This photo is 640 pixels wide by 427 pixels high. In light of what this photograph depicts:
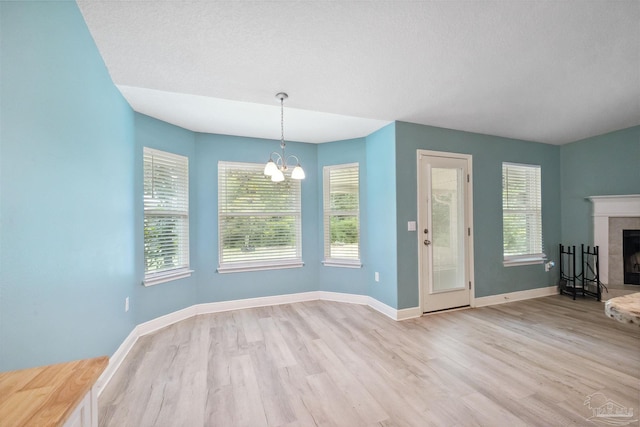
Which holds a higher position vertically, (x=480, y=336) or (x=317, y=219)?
(x=317, y=219)

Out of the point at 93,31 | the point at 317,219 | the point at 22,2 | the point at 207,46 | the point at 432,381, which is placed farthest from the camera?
the point at 317,219

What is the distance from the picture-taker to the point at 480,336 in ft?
9.06

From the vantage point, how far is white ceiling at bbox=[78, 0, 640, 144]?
162 centimetres

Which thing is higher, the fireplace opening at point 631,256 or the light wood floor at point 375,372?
the fireplace opening at point 631,256

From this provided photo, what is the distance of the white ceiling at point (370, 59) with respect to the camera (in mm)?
1617

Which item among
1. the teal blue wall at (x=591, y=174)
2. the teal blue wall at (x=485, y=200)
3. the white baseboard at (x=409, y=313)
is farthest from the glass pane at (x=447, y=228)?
the teal blue wall at (x=591, y=174)

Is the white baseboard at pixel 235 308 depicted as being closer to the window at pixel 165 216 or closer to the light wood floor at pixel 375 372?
the light wood floor at pixel 375 372

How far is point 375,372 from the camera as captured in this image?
6.97 feet

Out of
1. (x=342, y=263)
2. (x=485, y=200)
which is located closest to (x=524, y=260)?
(x=485, y=200)

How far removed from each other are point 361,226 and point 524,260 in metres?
2.71

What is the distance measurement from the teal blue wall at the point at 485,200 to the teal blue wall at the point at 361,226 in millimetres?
689

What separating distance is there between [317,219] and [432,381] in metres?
2.62

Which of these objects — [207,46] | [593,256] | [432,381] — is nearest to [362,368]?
[432,381]

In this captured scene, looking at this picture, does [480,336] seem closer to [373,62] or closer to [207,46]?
[373,62]
